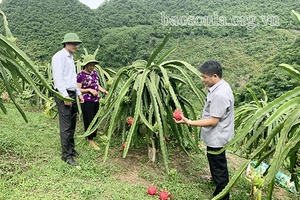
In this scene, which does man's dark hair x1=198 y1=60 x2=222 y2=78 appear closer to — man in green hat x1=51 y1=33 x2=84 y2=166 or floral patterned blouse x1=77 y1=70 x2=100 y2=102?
man in green hat x1=51 y1=33 x2=84 y2=166

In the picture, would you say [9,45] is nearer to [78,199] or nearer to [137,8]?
[78,199]

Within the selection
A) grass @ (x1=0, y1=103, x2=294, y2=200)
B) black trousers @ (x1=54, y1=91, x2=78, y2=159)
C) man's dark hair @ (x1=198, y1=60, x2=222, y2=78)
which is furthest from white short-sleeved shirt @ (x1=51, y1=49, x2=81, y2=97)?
man's dark hair @ (x1=198, y1=60, x2=222, y2=78)

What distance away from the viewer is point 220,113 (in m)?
2.84

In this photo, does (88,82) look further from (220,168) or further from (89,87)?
(220,168)

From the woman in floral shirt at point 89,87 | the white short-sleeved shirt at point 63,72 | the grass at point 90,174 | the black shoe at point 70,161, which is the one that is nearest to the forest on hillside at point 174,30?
the grass at point 90,174

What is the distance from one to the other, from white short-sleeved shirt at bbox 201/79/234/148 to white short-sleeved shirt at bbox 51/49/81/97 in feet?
5.14

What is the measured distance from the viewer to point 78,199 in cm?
259

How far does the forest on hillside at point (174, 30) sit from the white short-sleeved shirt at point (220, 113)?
1357 cm

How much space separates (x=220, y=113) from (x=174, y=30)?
3789 cm

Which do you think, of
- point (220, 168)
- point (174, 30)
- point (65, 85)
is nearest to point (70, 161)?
point (65, 85)

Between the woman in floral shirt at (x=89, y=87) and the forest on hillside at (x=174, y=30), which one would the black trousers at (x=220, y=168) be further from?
the forest on hillside at (x=174, y=30)

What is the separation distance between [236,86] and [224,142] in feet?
80.4

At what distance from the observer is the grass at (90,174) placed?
2.71 m

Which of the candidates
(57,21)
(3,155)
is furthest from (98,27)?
(3,155)
